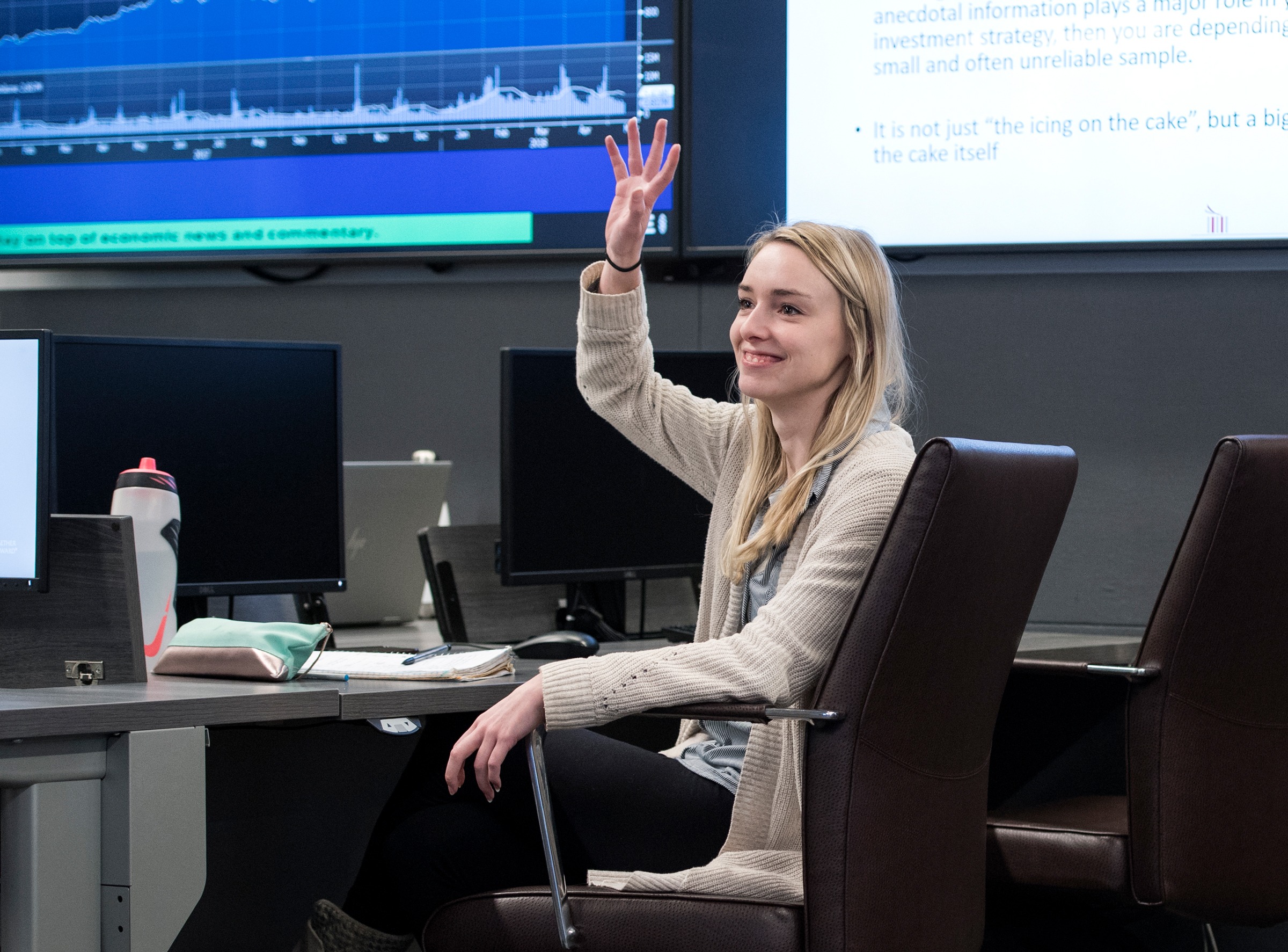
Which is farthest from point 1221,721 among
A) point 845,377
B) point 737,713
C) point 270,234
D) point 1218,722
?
point 270,234

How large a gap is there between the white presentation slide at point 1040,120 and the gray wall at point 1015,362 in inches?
5.8

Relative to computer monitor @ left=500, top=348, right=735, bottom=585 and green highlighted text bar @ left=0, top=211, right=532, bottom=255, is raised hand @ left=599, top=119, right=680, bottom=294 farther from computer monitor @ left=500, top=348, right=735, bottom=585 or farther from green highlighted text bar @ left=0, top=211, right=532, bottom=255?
green highlighted text bar @ left=0, top=211, right=532, bottom=255

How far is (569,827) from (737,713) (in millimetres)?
311

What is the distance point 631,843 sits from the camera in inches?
60.8

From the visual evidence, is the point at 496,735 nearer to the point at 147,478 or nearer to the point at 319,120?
the point at 147,478

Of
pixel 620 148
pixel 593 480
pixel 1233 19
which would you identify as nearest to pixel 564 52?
pixel 620 148

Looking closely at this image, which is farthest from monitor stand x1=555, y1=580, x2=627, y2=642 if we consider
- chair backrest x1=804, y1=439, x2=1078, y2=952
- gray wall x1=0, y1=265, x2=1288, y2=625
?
chair backrest x1=804, y1=439, x2=1078, y2=952

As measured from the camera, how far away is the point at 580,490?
2342mm

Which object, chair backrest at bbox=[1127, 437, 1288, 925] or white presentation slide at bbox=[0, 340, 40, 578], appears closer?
white presentation slide at bbox=[0, 340, 40, 578]

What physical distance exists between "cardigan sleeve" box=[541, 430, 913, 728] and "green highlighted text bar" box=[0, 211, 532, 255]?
1.56 metres

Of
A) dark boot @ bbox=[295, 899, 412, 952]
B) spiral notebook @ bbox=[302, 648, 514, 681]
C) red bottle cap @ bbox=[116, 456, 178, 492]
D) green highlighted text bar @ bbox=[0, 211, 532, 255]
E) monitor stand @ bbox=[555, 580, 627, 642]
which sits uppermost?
green highlighted text bar @ bbox=[0, 211, 532, 255]

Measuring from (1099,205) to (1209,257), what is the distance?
250 millimetres

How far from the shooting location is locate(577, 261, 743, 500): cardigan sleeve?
195cm

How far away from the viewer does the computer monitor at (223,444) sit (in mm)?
1973
